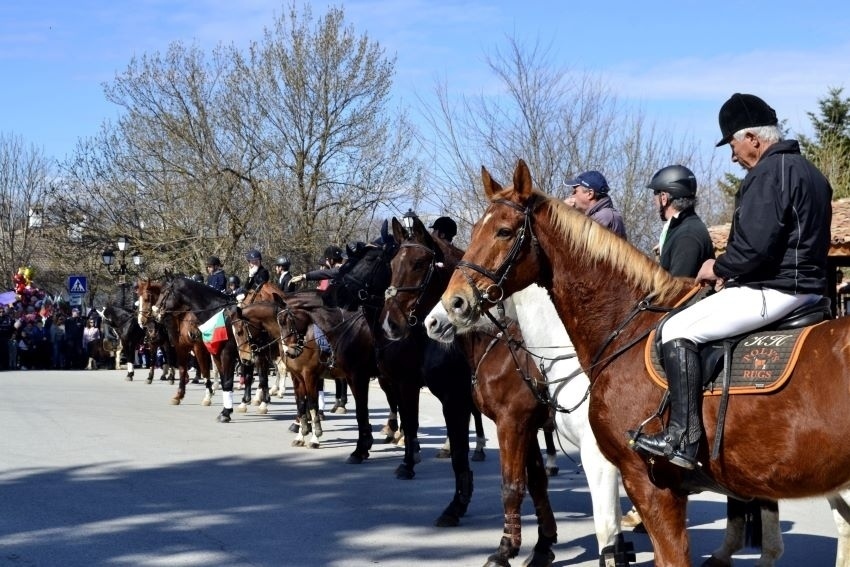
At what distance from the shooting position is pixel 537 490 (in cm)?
736

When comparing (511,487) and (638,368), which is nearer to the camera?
(638,368)

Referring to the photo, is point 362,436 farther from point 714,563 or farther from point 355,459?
point 714,563

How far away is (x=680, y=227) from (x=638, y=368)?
8.05 ft

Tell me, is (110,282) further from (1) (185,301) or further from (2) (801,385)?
(2) (801,385)

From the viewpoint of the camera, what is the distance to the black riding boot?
14.3 feet

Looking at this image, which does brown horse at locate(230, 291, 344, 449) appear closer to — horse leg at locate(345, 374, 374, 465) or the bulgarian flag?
horse leg at locate(345, 374, 374, 465)

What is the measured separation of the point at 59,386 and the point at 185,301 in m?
7.94

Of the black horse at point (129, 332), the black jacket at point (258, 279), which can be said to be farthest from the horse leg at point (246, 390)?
the black horse at point (129, 332)

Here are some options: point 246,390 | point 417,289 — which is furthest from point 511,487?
point 246,390

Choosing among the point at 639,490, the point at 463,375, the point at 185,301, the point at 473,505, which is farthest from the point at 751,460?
the point at 185,301

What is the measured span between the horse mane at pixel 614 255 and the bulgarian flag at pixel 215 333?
1279cm

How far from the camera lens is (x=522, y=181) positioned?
505 cm

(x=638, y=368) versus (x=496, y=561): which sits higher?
(x=638, y=368)

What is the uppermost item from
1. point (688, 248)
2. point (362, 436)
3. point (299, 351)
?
point (688, 248)
